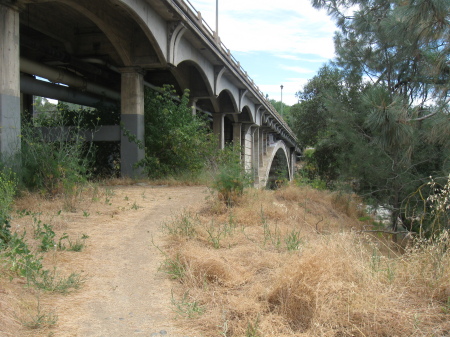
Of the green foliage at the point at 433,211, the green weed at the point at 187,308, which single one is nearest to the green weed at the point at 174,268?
the green weed at the point at 187,308

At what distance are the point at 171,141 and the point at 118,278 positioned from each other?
33.8 feet

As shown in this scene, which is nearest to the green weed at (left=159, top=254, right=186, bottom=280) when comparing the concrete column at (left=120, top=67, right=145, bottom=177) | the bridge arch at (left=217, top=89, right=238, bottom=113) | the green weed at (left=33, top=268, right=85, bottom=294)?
the green weed at (left=33, top=268, right=85, bottom=294)

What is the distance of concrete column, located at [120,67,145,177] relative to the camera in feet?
46.3

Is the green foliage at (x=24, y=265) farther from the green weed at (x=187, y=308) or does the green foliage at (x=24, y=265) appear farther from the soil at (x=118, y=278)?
the green weed at (x=187, y=308)

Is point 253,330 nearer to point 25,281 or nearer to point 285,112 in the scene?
point 25,281

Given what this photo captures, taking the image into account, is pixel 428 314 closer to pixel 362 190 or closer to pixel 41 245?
pixel 41 245

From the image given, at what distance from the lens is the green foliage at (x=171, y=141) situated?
1407 centimetres

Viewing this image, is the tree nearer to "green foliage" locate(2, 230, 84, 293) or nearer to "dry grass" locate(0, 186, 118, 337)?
"dry grass" locate(0, 186, 118, 337)

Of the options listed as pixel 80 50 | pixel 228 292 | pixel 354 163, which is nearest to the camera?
pixel 228 292

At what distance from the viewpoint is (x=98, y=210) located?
7539 millimetres

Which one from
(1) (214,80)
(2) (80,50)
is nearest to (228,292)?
(2) (80,50)

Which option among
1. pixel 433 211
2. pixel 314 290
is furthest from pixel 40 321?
pixel 433 211

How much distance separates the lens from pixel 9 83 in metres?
8.61

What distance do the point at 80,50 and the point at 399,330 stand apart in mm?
15268
